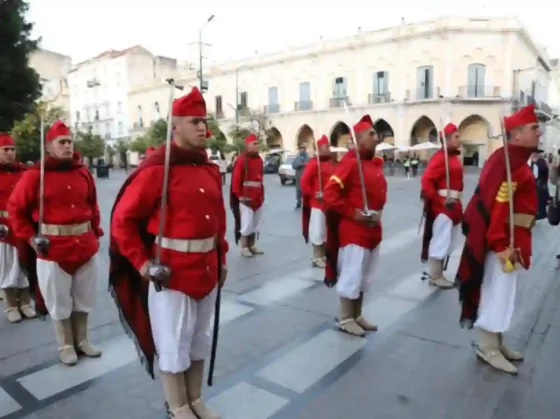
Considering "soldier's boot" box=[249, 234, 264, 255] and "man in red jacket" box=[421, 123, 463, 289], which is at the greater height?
"man in red jacket" box=[421, 123, 463, 289]

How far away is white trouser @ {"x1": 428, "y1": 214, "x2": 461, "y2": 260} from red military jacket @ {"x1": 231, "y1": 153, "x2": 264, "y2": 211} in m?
3.11

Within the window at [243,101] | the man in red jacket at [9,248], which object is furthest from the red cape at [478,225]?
the window at [243,101]

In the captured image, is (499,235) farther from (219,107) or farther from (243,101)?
(219,107)

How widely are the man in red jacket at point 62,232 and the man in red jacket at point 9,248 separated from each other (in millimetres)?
1275

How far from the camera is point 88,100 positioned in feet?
226

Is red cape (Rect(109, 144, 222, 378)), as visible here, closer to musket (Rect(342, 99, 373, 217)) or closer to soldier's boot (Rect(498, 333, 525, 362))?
musket (Rect(342, 99, 373, 217))

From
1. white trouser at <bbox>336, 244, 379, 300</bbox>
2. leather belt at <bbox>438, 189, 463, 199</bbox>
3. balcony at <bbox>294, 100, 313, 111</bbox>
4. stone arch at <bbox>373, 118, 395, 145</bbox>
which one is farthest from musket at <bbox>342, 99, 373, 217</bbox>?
balcony at <bbox>294, 100, 313, 111</bbox>

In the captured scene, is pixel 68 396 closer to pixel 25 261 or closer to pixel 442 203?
pixel 25 261

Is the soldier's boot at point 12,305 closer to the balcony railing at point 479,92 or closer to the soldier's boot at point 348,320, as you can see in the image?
the soldier's boot at point 348,320

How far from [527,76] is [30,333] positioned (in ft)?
145

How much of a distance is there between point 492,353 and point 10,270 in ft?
15.6

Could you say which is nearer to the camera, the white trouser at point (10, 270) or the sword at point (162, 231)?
the sword at point (162, 231)

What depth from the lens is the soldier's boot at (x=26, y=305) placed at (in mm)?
5453

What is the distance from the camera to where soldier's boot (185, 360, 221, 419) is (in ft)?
11.1
